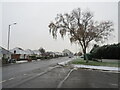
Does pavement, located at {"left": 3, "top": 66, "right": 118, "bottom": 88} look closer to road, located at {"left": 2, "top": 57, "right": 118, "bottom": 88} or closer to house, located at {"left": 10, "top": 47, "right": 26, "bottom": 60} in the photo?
road, located at {"left": 2, "top": 57, "right": 118, "bottom": 88}

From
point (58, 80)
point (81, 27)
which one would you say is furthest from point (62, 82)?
point (81, 27)

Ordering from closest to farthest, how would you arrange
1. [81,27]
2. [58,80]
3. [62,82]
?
[62,82] < [58,80] < [81,27]

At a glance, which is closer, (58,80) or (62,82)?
(62,82)

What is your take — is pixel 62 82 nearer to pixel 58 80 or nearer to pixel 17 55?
pixel 58 80

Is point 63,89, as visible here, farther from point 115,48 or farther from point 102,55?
→ point 102,55

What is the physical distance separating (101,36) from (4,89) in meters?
40.7

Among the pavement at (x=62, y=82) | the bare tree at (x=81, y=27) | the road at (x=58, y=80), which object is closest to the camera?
the pavement at (x=62, y=82)

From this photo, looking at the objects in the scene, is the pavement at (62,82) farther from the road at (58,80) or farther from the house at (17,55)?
the house at (17,55)

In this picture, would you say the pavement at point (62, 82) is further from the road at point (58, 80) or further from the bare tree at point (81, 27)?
the bare tree at point (81, 27)

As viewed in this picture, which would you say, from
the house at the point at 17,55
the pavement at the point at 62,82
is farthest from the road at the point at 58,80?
the house at the point at 17,55

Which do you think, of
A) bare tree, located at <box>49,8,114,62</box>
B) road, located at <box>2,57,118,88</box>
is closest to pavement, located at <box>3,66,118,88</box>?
road, located at <box>2,57,118,88</box>

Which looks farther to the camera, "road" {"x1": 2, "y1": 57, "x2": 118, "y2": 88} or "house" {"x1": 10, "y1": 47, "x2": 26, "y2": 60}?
"house" {"x1": 10, "y1": 47, "x2": 26, "y2": 60}

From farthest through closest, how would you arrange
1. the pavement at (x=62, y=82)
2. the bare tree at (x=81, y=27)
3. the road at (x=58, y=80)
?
the bare tree at (x=81, y=27)
the road at (x=58, y=80)
the pavement at (x=62, y=82)

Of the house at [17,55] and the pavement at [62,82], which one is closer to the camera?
the pavement at [62,82]
